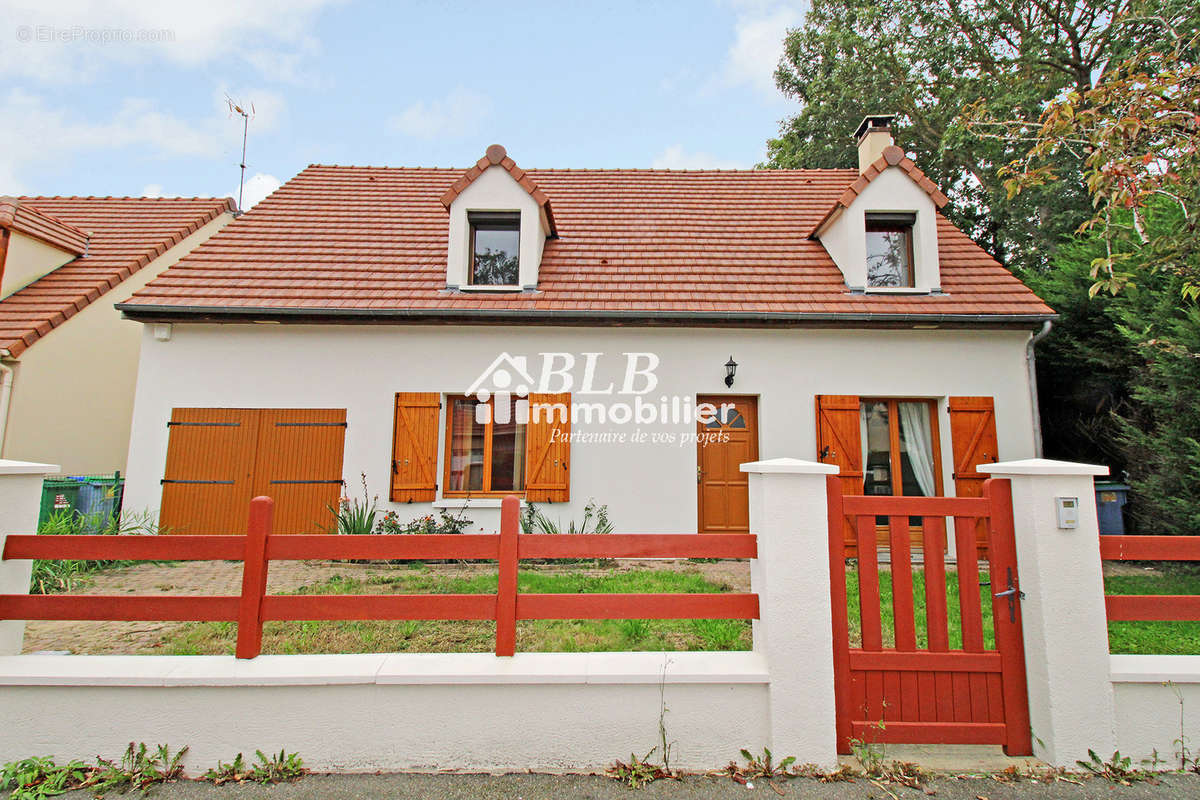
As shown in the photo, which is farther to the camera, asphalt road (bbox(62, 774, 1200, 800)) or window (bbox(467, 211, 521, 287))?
window (bbox(467, 211, 521, 287))

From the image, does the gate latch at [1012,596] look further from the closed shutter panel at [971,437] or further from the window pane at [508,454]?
the window pane at [508,454]

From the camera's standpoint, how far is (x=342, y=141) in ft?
37.4

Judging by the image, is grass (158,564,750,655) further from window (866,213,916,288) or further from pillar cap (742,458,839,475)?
window (866,213,916,288)

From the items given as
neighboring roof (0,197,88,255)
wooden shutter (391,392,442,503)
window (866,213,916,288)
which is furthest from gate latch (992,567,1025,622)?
neighboring roof (0,197,88,255)

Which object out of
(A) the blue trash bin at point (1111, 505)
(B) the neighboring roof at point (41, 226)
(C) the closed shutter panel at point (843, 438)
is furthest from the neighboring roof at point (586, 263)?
(B) the neighboring roof at point (41, 226)

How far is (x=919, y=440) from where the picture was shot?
707 centimetres

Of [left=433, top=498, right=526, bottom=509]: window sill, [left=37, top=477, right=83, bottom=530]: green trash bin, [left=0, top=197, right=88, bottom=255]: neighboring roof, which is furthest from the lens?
[left=0, top=197, right=88, bottom=255]: neighboring roof

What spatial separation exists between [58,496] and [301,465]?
2549 millimetres

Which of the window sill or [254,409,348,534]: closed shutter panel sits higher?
[254,409,348,534]: closed shutter panel

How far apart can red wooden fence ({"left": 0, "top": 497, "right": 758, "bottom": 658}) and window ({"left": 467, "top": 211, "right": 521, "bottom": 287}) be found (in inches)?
223

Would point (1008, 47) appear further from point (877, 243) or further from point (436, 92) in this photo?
point (436, 92)

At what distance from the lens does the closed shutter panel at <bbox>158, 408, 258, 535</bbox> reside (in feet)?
21.9

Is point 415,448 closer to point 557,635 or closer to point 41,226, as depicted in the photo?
point 557,635

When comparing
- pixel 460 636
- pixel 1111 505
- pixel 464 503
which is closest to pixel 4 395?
pixel 464 503
